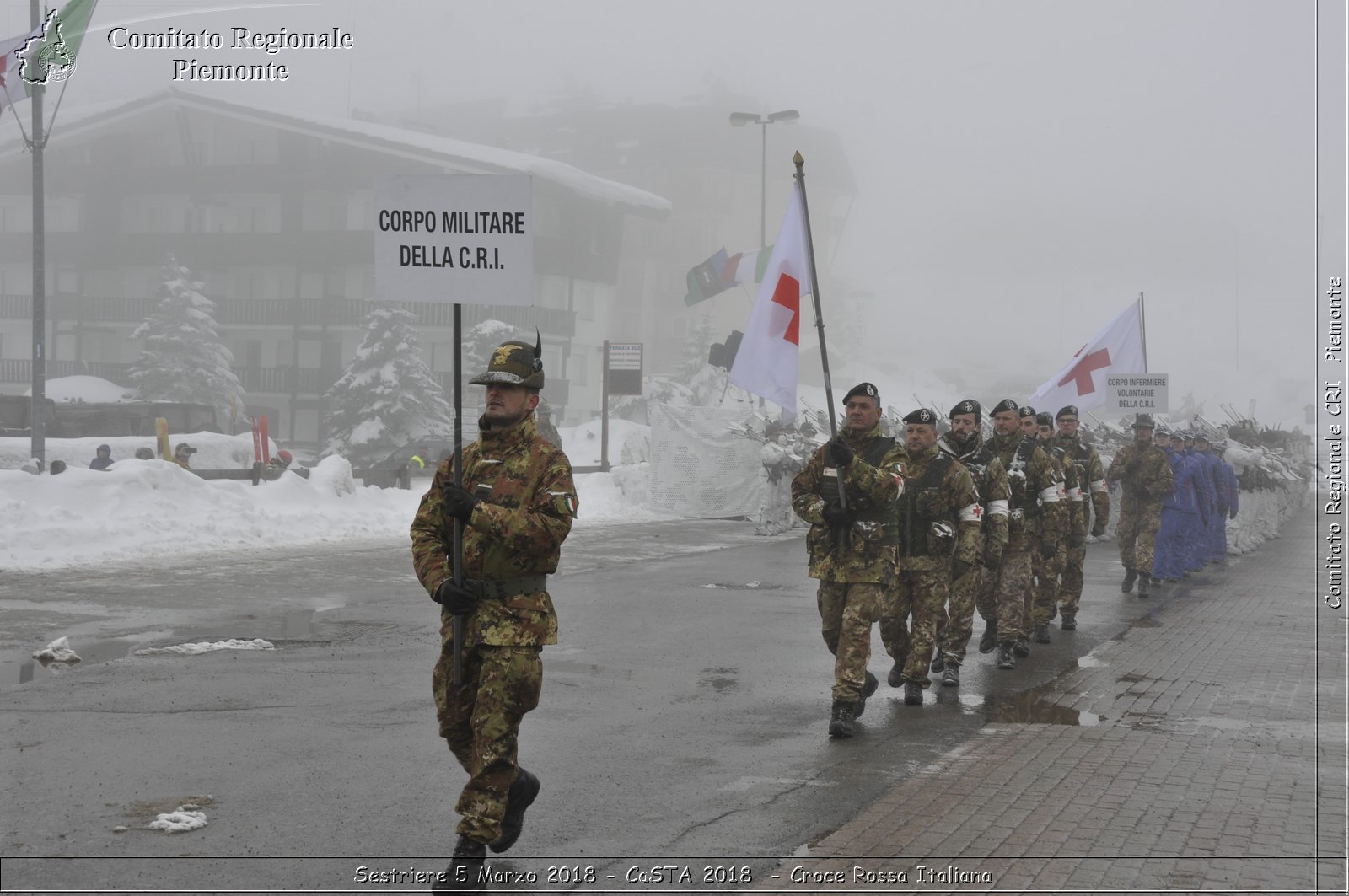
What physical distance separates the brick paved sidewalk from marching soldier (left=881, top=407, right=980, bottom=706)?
0.99 m

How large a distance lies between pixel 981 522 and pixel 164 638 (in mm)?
6371

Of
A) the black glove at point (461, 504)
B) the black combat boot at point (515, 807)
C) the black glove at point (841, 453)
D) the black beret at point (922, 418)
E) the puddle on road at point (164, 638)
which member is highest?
the black beret at point (922, 418)

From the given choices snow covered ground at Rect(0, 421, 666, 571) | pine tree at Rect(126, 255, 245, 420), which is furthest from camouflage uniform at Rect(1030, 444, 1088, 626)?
pine tree at Rect(126, 255, 245, 420)

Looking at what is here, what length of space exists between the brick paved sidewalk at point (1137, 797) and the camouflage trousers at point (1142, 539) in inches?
216

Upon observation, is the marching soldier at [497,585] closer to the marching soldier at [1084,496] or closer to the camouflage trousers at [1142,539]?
the marching soldier at [1084,496]

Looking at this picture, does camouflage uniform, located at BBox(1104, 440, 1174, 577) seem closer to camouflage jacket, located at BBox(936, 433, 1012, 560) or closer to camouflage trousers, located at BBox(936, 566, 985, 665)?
camouflage jacket, located at BBox(936, 433, 1012, 560)

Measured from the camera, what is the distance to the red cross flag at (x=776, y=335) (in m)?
9.53

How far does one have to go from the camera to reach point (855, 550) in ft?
26.7

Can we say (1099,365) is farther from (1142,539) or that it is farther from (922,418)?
(922,418)

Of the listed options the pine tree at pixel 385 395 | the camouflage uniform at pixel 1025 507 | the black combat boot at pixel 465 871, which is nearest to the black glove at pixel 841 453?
the black combat boot at pixel 465 871

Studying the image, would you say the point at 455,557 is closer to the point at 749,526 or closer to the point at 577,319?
the point at 749,526

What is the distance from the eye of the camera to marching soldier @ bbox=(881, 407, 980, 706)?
30.1 feet

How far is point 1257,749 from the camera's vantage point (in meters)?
7.70

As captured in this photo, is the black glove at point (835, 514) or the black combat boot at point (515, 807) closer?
the black combat boot at point (515, 807)
